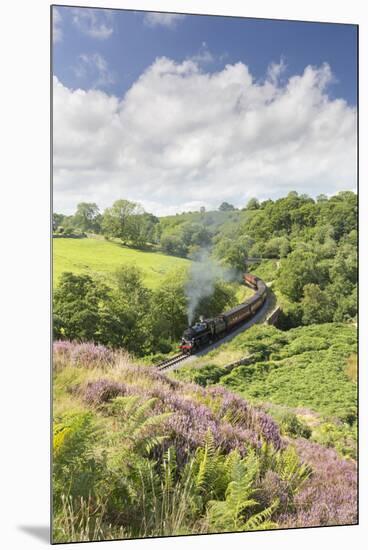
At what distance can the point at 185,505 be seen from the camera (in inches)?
196

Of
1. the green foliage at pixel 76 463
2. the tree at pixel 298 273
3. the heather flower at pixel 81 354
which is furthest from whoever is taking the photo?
the tree at pixel 298 273

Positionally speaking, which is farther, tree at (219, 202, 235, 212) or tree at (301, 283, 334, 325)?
tree at (301, 283, 334, 325)

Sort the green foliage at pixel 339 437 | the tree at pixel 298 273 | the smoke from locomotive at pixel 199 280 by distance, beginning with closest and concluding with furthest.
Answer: the smoke from locomotive at pixel 199 280 < the green foliage at pixel 339 437 < the tree at pixel 298 273

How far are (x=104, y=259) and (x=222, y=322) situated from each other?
1.00m

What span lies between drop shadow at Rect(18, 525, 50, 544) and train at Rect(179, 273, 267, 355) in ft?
5.11

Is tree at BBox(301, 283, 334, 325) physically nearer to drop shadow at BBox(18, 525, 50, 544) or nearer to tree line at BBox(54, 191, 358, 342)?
tree line at BBox(54, 191, 358, 342)

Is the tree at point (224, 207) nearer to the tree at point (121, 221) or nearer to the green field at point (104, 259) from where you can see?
the green field at point (104, 259)

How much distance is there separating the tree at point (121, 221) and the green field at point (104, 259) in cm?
9

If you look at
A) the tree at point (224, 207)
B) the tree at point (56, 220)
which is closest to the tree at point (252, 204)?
the tree at point (224, 207)

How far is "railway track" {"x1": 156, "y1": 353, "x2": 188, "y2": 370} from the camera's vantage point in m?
5.48

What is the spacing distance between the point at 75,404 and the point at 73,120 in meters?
1.94

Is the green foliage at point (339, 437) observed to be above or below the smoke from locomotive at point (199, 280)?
below

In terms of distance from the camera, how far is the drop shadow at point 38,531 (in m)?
5.05

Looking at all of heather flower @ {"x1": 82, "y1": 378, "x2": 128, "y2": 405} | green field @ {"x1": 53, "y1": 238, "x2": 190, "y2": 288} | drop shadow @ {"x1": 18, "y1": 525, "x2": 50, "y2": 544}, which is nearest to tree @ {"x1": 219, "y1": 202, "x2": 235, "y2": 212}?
green field @ {"x1": 53, "y1": 238, "x2": 190, "y2": 288}
